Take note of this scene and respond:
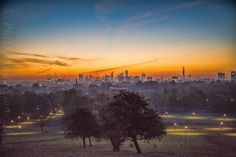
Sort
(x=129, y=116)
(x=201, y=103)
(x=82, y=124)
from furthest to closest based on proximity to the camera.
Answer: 1. (x=201, y=103)
2. (x=82, y=124)
3. (x=129, y=116)

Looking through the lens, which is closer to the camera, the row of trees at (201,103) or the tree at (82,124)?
the tree at (82,124)

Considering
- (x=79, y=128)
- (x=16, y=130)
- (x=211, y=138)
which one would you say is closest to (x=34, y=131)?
(x=16, y=130)

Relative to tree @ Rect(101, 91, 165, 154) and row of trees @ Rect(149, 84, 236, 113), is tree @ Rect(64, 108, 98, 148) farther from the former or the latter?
row of trees @ Rect(149, 84, 236, 113)

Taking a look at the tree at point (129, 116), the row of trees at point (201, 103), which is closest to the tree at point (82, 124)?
the tree at point (129, 116)

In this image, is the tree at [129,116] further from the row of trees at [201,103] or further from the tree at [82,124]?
the row of trees at [201,103]

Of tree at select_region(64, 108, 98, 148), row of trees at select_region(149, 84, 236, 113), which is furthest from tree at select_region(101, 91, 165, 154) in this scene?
row of trees at select_region(149, 84, 236, 113)

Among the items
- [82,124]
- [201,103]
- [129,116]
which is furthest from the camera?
[201,103]

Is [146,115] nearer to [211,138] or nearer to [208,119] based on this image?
[211,138]

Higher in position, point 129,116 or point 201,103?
point 129,116

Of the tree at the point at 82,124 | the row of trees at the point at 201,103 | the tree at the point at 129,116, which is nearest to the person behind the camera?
the tree at the point at 129,116

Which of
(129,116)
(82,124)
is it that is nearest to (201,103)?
(82,124)

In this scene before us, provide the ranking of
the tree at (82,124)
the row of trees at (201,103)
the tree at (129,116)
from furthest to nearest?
the row of trees at (201,103)
the tree at (82,124)
the tree at (129,116)

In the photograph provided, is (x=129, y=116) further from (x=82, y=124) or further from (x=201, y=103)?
(x=201, y=103)
